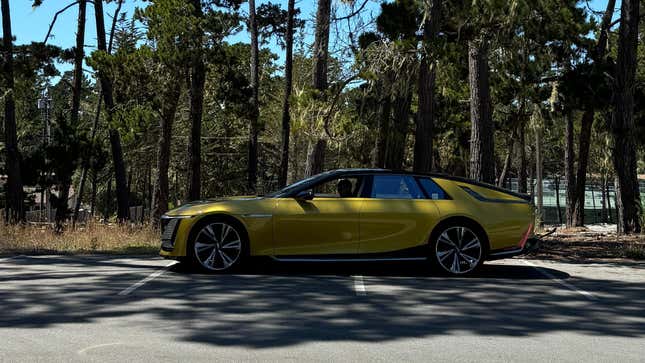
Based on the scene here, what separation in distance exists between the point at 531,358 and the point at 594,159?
5387cm

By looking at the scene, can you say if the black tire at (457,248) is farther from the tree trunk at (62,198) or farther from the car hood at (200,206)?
the tree trunk at (62,198)

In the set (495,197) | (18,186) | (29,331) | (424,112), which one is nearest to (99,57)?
(18,186)

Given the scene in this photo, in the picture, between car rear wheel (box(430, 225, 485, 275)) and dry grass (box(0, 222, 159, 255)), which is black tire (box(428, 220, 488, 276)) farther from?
dry grass (box(0, 222, 159, 255))

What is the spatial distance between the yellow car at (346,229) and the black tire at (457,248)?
0.01 metres

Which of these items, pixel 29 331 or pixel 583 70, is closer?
pixel 29 331

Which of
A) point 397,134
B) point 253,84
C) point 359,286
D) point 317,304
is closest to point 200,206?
point 359,286

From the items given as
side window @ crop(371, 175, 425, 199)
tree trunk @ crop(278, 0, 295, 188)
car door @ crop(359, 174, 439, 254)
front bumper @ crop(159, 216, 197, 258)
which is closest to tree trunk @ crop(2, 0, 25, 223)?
tree trunk @ crop(278, 0, 295, 188)

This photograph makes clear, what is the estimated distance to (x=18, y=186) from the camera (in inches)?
1059

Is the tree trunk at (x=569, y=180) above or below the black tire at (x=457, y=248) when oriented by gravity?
above

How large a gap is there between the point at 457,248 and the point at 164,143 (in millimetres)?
18016

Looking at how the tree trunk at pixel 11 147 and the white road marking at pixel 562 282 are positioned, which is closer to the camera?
the white road marking at pixel 562 282

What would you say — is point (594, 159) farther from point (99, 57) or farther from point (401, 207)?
point (401, 207)

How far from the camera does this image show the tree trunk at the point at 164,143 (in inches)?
974

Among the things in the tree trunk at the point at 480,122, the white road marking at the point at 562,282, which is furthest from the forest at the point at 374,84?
the white road marking at the point at 562,282
